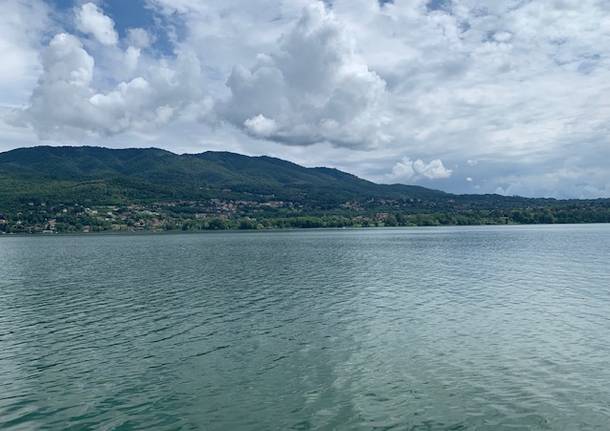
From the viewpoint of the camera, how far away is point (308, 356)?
30359 mm

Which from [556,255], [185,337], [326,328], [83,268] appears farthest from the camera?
[556,255]

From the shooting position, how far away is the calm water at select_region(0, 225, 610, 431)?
21.5 m

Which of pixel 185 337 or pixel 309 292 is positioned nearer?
pixel 185 337

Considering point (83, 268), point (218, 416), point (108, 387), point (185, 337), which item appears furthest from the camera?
point (83, 268)

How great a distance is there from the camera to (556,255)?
3868 inches

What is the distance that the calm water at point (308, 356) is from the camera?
2148 cm

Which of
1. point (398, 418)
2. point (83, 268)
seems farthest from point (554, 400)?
point (83, 268)

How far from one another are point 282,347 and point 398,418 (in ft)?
42.4

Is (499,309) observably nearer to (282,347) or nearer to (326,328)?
(326,328)

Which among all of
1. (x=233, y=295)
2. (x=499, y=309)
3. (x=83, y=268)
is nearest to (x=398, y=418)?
(x=499, y=309)

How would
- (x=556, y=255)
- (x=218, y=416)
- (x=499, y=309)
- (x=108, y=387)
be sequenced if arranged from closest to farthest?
(x=218, y=416)
(x=108, y=387)
(x=499, y=309)
(x=556, y=255)

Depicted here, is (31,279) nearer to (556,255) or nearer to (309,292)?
→ (309,292)

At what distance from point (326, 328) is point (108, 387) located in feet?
56.4

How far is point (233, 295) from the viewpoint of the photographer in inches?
2152
